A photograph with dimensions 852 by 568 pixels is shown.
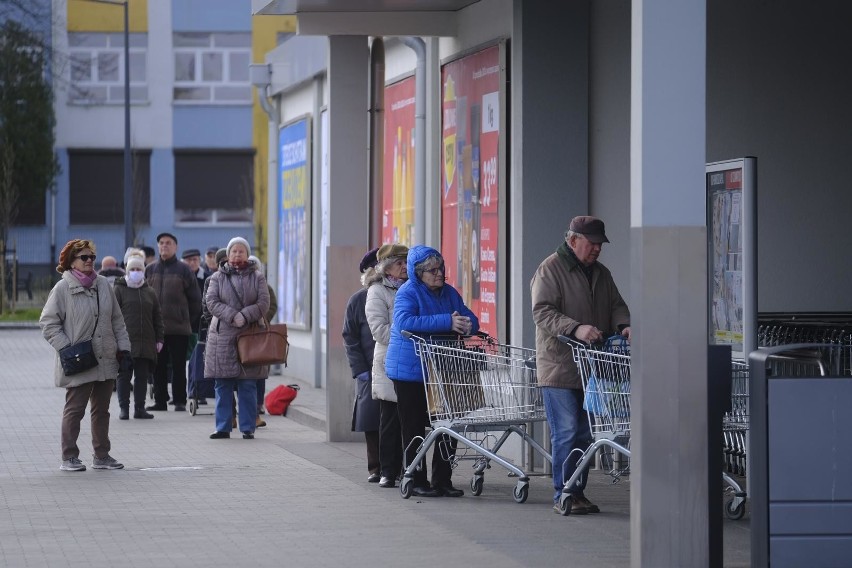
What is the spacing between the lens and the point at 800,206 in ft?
39.3

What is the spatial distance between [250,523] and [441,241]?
237 inches

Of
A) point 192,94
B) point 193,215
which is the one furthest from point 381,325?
point 192,94

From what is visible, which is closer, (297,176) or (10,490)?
(10,490)

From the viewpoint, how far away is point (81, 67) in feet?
179

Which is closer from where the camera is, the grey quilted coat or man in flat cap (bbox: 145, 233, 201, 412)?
the grey quilted coat

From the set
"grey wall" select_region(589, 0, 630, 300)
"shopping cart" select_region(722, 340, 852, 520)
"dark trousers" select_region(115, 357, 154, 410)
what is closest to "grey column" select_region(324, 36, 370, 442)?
"grey wall" select_region(589, 0, 630, 300)

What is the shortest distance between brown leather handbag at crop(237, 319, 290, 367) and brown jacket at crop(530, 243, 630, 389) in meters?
5.63

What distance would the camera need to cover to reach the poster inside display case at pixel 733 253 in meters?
10.5

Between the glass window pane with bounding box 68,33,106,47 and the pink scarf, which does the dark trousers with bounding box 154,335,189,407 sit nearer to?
the pink scarf

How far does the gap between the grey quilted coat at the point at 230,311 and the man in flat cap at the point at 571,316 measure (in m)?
5.67

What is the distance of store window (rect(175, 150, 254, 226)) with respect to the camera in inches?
2178

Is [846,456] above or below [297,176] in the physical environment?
below

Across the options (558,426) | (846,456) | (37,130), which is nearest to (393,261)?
(558,426)

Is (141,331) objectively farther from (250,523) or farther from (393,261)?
(250,523)
